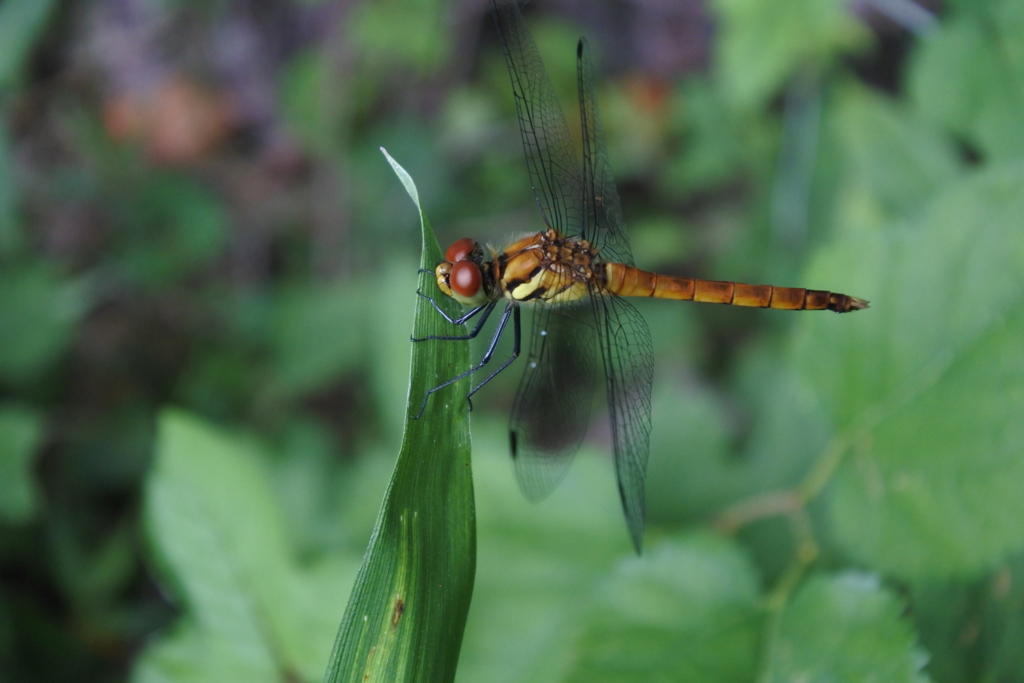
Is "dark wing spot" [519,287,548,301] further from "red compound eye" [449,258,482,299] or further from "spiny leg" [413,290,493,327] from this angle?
"red compound eye" [449,258,482,299]

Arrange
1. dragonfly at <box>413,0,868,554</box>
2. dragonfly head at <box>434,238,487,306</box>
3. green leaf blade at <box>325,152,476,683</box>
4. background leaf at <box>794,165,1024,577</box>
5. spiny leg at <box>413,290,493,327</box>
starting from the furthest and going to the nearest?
dragonfly at <box>413,0,868,554</box> → dragonfly head at <box>434,238,487,306</box> → background leaf at <box>794,165,1024,577</box> → spiny leg at <box>413,290,493,327</box> → green leaf blade at <box>325,152,476,683</box>

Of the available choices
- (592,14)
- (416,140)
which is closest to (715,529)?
(416,140)

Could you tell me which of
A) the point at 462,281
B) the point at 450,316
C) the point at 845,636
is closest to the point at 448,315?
the point at 450,316

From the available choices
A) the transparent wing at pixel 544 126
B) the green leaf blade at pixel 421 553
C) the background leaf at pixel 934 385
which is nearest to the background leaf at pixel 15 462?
the green leaf blade at pixel 421 553

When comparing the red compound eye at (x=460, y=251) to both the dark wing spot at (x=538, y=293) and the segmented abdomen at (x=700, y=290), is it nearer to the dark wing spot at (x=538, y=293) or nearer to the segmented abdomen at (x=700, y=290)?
the dark wing spot at (x=538, y=293)

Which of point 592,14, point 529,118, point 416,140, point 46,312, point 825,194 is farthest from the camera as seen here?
point 592,14

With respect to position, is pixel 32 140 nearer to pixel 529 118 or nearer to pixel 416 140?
pixel 416 140

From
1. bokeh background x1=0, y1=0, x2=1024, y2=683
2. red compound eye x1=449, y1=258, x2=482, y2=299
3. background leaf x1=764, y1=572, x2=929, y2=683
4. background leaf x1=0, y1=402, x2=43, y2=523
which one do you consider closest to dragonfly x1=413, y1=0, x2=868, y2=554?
red compound eye x1=449, y1=258, x2=482, y2=299
